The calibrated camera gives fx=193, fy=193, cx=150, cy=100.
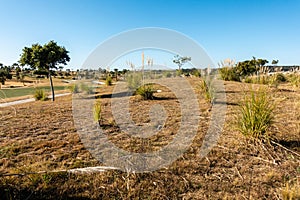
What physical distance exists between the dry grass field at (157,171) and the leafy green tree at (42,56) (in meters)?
6.44

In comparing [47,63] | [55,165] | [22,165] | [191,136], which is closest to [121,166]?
[55,165]

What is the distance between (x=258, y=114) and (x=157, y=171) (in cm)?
144

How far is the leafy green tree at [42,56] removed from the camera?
8516 millimetres

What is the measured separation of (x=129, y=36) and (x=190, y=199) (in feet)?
9.25

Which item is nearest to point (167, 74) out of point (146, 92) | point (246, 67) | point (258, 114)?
point (146, 92)

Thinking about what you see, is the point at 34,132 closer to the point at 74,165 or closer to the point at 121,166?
the point at 74,165

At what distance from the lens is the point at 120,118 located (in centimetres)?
374

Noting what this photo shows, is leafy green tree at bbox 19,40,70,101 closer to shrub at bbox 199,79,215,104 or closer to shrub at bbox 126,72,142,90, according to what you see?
shrub at bbox 126,72,142,90

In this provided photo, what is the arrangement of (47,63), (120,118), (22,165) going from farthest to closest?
(47,63)
(120,118)
(22,165)

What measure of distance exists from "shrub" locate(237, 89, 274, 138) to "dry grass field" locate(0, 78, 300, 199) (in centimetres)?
13

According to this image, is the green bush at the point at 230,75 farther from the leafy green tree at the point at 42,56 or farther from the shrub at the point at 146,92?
the leafy green tree at the point at 42,56

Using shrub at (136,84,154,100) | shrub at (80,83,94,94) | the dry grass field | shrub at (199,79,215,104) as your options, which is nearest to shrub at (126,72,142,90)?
shrub at (136,84,154,100)

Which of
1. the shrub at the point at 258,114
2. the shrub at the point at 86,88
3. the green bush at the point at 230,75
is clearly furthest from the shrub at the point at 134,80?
the shrub at the point at 258,114

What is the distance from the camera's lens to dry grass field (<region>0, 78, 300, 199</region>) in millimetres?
1580
